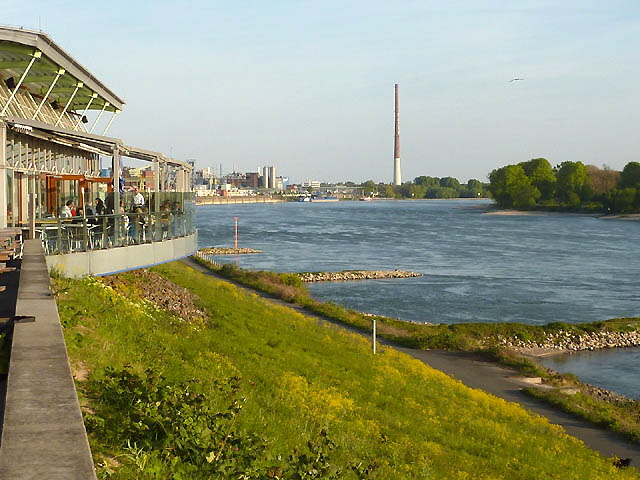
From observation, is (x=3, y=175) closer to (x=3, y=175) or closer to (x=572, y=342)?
(x=3, y=175)

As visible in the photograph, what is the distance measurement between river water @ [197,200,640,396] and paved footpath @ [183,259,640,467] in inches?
199

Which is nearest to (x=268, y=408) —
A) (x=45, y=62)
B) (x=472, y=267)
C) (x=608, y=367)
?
(x=45, y=62)

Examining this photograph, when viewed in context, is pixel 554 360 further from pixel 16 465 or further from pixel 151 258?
pixel 16 465

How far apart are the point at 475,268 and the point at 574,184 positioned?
13593cm

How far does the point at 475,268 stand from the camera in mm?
67688

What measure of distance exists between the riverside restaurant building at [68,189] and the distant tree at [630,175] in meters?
165

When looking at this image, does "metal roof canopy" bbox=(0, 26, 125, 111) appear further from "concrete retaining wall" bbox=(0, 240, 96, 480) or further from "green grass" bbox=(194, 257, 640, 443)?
"concrete retaining wall" bbox=(0, 240, 96, 480)

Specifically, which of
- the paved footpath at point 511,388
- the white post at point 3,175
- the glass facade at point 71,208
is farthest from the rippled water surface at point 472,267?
the white post at point 3,175

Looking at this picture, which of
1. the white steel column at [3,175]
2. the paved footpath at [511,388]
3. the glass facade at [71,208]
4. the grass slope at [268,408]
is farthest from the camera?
the paved footpath at [511,388]

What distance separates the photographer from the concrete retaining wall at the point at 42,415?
3.92 meters

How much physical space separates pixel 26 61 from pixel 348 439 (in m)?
19.8

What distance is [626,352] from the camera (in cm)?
3697

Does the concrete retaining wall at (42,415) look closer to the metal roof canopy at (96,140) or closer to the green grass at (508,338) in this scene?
the metal roof canopy at (96,140)

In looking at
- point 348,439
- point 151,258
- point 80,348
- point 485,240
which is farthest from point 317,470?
point 485,240
